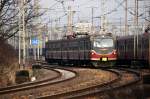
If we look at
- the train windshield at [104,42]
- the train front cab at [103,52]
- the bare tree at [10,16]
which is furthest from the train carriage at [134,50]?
the bare tree at [10,16]

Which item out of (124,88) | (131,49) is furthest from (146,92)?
(131,49)

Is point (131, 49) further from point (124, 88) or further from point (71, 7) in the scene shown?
point (124, 88)

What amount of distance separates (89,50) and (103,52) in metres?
1.40

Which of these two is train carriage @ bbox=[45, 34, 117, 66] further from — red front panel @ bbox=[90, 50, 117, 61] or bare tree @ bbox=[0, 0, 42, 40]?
bare tree @ bbox=[0, 0, 42, 40]

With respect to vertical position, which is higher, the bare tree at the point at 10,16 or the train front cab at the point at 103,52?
the bare tree at the point at 10,16

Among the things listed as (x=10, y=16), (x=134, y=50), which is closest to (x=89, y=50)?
(x=134, y=50)

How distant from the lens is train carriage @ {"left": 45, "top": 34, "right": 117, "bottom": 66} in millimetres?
39969

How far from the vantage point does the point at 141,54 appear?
3912cm

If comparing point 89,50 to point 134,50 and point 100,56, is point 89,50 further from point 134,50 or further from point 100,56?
point 134,50

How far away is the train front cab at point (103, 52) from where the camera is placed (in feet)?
131

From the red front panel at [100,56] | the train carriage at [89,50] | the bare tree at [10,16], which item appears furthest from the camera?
the train carriage at [89,50]

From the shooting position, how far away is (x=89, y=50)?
4078 cm

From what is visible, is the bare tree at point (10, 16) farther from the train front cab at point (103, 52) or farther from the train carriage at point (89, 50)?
the train carriage at point (89, 50)

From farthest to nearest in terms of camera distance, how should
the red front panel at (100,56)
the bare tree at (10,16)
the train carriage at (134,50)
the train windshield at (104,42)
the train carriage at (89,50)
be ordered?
the train windshield at (104,42) → the train carriage at (89,50) → the red front panel at (100,56) → the train carriage at (134,50) → the bare tree at (10,16)
